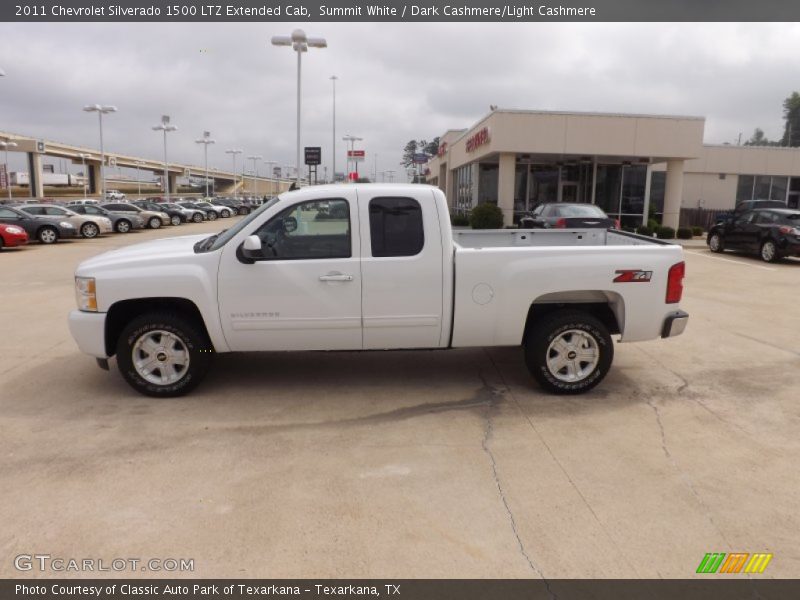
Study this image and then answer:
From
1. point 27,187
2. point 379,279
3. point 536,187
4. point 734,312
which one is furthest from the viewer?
point 27,187

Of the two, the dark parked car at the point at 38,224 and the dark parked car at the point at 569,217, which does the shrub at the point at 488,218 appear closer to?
the dark parked car at the point at 569,217

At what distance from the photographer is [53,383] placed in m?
A: 6.15

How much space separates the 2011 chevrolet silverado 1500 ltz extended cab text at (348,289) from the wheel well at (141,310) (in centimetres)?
1

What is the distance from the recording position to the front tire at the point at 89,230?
1029 inches

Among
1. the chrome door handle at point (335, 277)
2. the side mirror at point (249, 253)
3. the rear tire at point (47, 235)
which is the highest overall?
the side mirror at point (249, 253)

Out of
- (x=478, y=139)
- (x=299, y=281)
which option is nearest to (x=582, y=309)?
(x=299, y=281)

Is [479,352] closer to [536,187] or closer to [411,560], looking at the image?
[411,560]

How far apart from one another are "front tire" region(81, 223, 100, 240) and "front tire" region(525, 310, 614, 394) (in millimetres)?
25290

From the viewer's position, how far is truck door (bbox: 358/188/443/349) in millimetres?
5418

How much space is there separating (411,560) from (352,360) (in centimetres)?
377

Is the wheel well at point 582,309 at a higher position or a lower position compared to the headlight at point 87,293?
lower

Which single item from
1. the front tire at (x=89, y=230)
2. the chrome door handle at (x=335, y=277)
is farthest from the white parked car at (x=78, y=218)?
the chrome door handle at (x=335, y=277)

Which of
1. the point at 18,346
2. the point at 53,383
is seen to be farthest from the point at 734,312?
the point at 18,346

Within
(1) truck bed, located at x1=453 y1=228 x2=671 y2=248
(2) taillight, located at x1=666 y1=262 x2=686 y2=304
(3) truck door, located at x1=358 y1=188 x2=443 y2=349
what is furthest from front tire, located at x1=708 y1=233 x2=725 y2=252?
(3) truck door, located at x1=358 y1=188 x2=443 y2=349
